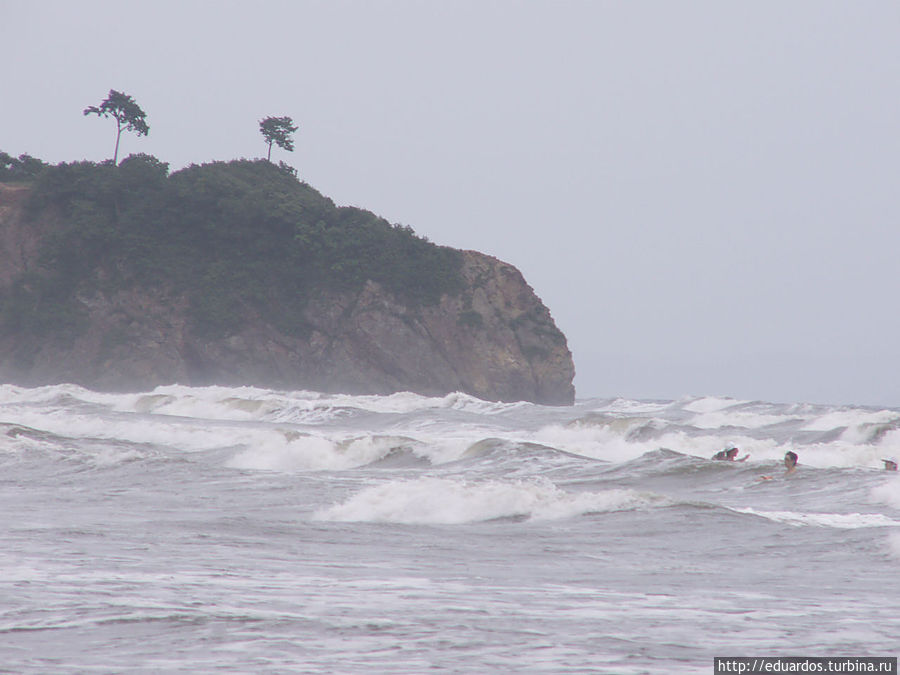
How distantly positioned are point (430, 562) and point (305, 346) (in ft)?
151

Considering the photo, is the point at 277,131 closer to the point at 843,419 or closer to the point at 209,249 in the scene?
the point at 209,249

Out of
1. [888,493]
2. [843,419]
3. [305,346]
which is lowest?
[888,493]

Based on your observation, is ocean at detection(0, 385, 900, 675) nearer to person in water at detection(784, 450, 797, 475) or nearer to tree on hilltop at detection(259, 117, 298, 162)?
person in water at detection(784, 450, 797, 475)

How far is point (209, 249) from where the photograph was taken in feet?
187

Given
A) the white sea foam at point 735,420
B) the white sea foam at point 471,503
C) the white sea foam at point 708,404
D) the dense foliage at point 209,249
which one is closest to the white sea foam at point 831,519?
the white sea foam at point 471,503

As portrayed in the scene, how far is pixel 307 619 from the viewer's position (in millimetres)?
5840

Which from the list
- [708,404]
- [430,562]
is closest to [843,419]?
[708,404]

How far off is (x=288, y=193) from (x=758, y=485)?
4823 centimetres

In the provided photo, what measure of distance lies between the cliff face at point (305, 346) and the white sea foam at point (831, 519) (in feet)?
134

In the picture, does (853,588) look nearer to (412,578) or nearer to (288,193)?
(412,578)

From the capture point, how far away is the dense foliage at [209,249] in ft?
177

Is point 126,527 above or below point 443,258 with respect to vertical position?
below

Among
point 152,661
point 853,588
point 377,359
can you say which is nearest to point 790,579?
point 853,588

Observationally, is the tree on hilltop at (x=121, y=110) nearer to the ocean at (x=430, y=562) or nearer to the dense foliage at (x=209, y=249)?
the dense foliage at (x=209, y=249)
